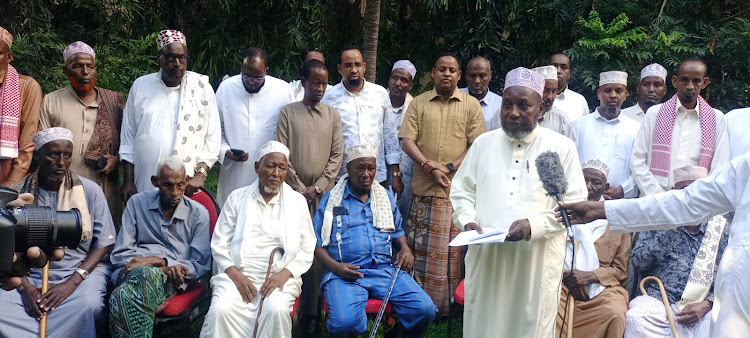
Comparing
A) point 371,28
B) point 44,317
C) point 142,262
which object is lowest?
point 44,317

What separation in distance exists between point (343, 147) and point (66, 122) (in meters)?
2.21

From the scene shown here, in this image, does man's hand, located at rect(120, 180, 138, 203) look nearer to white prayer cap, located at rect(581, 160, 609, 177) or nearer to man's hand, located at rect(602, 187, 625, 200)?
white prayer cap, located at rect(581, 160, 609, 177)

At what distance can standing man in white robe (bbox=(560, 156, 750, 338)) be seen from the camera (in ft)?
12.3

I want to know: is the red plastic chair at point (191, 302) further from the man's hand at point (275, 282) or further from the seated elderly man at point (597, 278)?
the seated elderly man at point (597, 278)

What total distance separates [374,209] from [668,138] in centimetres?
263

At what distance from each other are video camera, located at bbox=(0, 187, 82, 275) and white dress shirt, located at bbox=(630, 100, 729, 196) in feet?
15.7

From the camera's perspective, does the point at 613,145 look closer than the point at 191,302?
No

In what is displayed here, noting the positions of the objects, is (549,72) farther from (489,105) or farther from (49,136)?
(49,136)

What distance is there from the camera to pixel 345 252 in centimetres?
608

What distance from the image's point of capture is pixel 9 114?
6.01 meters

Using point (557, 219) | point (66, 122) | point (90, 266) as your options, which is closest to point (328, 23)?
point (66, 122)

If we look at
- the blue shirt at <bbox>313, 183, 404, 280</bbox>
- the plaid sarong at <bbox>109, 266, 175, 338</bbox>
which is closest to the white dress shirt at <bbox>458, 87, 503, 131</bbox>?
the blue shirt at <bbox>313, 183, 404, 280</bbox>

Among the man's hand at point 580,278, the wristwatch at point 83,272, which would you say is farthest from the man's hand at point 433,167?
the wristwatch at point 83,272

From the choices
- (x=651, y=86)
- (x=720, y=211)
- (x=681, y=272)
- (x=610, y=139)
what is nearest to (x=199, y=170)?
(x=610, y=139)
